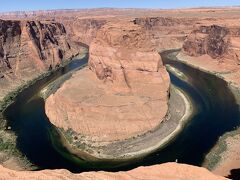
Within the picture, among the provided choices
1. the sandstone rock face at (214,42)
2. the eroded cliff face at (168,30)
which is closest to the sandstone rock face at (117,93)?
→ the sandstone rock face at (214,42)

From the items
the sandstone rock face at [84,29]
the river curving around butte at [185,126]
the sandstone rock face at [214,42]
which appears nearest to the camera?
the river curving around butte at [185,126]

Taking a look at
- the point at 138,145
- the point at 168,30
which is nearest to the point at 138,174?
the point at 138,145

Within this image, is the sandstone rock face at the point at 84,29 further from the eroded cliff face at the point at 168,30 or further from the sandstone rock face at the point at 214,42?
the sandstone rock face at the point at 214,42

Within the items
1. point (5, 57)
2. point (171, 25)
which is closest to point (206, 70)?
point (171, 25)

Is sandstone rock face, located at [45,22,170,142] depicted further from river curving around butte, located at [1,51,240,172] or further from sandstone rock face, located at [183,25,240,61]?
sandstone rock face, located at [183,25,240,61]

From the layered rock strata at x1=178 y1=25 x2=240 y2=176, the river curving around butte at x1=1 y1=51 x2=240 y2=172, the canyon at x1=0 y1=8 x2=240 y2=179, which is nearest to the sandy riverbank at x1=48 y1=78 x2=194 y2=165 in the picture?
the canyon at x1=0 y1=8 x2=240 y2=179
